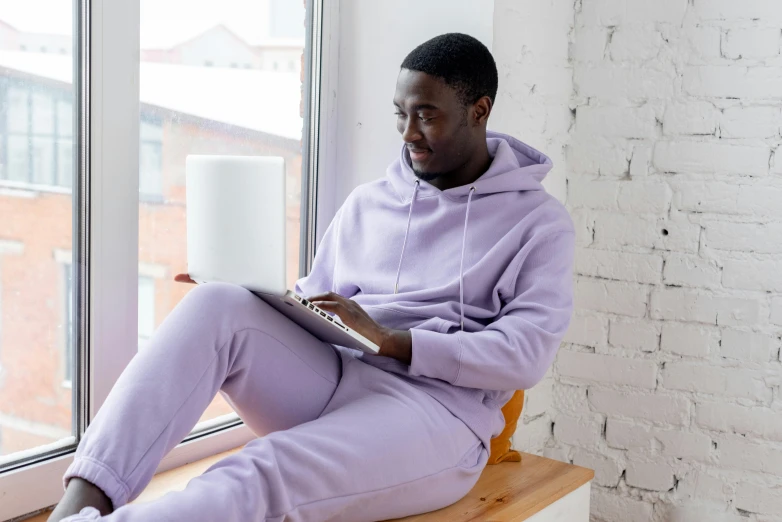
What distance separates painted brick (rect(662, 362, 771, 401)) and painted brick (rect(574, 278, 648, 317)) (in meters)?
0.14

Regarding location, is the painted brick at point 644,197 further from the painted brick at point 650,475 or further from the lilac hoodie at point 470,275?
the painted brick at point 650,475

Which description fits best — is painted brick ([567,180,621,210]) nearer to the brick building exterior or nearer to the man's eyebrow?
the man's eyebrow

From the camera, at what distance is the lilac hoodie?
133cm

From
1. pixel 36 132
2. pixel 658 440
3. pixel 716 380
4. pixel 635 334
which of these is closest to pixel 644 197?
pixel 635 334

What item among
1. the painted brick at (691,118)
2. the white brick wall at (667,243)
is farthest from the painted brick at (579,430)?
the painted brick at (691,118)

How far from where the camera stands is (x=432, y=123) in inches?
57.3

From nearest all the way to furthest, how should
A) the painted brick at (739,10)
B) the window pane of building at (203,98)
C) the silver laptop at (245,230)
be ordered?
the silver laptop at (245,230) < the window pane of building at (203,98) < the painted brick at (739,10)

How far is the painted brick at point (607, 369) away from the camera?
5.84ft

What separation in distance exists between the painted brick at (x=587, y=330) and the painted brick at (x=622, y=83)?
47 centimetres

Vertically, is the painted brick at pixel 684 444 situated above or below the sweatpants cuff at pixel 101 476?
below

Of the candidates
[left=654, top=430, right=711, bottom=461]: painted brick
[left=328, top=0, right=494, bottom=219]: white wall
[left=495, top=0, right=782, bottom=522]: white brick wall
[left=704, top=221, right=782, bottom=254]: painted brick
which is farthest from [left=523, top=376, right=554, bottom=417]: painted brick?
[left=328, top=0, right=494, bottom=219]: white wall

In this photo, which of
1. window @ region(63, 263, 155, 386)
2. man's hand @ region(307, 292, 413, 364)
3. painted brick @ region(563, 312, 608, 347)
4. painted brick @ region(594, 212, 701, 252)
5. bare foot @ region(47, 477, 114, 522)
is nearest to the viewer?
bare foot @ region(47, 477, 114, 522)

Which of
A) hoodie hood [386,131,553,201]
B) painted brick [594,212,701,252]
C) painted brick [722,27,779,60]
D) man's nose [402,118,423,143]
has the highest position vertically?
painted brick [722,27,779,60]

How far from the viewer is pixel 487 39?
1644 mm
